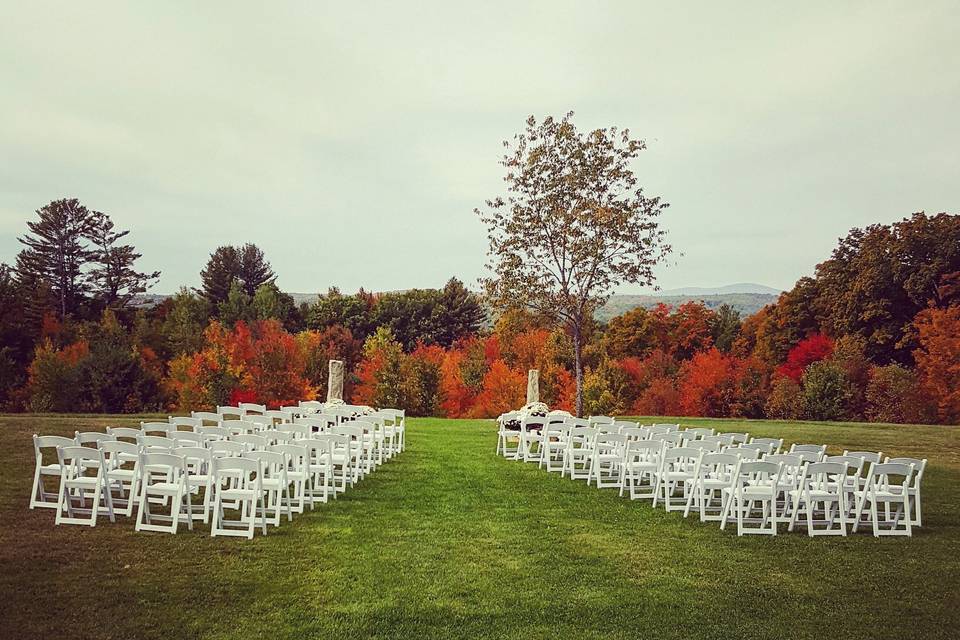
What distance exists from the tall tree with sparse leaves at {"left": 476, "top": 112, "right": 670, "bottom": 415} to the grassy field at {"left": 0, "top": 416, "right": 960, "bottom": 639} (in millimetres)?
12027

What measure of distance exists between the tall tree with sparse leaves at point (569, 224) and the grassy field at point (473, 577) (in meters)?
12.0

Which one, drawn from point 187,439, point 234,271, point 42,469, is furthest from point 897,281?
point 234,271

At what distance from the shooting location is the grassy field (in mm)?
6117

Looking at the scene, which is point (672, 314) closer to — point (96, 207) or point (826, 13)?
point (826, 13)

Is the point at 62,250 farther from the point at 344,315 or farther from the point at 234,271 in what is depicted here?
the point at 344,315

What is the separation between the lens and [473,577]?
7.41m

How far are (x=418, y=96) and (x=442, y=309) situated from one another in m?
31.0

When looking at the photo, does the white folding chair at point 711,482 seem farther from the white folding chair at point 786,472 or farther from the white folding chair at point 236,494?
the white folding chair at point 236,494

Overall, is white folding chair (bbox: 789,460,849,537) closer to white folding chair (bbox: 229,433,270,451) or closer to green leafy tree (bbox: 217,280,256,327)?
white folding chair (bbox: 229,433,270,451)

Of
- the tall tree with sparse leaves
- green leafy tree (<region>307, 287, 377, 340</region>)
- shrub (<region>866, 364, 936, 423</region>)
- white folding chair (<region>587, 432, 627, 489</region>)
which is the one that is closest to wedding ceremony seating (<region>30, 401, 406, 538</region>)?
white folding chair (<region>587, 432, 627, 489</region>)

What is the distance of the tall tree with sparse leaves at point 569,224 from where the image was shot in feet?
74.3

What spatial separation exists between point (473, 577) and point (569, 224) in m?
16.4

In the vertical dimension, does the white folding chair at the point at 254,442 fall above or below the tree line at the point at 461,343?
below

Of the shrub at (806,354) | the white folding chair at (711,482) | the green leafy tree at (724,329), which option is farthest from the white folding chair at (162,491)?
the green leafy tree at (724,329)
